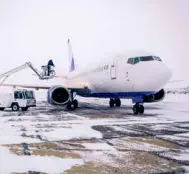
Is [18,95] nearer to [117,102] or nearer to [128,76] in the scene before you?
[117,102]

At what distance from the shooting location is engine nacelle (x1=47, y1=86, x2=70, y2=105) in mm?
17953

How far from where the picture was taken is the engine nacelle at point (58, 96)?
18.0m

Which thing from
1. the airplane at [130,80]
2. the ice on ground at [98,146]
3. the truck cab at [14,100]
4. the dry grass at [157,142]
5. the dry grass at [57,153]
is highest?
the airplane at [130,80]

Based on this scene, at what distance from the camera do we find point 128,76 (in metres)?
14.3

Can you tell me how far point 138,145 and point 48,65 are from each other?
25.5m

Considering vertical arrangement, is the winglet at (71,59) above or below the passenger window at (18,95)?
above

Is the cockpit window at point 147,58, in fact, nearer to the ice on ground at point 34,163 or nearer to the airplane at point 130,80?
the airplane at point 130,80

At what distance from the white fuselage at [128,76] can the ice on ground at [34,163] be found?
8.74 metres

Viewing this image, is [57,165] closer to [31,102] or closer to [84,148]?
[84,148]

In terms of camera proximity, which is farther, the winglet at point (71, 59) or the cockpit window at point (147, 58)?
the winglet at point (71, 59)

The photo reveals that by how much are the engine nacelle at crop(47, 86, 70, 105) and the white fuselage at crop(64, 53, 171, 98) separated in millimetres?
2240

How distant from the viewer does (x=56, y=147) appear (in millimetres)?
6297

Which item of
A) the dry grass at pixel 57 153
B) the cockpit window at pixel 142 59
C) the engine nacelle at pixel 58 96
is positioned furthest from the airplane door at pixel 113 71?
the dry grass at pixel 57 153

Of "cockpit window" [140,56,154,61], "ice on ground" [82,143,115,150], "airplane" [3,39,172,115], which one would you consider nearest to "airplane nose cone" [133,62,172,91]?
"airplane" [3,39,172,115]
